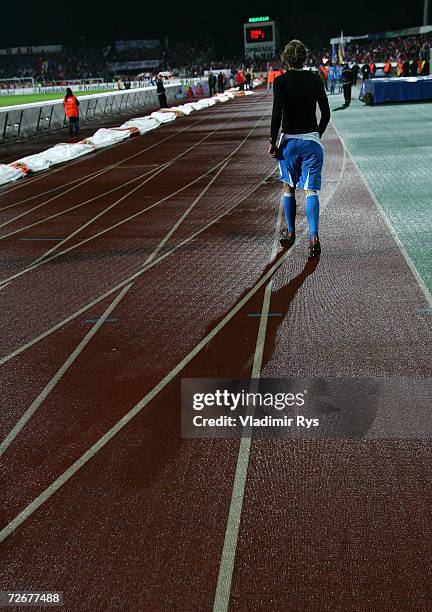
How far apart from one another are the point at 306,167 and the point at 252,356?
2.79m

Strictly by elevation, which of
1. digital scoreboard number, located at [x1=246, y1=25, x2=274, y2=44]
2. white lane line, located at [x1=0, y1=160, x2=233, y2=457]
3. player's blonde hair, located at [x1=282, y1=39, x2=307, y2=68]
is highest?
digital scoreboard number, located at [x1=246, y1=25, x2=274, y2=44]

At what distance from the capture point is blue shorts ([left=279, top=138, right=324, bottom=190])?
23.1 ft

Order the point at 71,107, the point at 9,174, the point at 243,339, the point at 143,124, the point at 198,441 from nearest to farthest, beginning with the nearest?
the point at 198,441, the point at 243,339, the point at 9,174, the point at 71,107, the point at 143,124

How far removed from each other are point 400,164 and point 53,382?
1033 centimetres

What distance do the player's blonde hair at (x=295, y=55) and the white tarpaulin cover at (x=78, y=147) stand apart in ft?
29.3

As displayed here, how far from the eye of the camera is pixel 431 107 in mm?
27172

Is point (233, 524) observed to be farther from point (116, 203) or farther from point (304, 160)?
point (116, 203)

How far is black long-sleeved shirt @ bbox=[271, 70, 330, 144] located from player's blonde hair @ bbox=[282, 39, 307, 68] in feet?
0.26

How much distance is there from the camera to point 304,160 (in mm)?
7102

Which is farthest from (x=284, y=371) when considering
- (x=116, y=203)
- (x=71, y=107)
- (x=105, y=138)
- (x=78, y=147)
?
(x=71, y=107)

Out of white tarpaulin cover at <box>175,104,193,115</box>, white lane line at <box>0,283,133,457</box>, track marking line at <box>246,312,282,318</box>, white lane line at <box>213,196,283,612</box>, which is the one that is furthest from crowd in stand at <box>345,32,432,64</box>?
white lane line at <box>213,196,283,612</box>

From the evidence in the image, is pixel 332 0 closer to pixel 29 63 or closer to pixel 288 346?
pixel 29 63

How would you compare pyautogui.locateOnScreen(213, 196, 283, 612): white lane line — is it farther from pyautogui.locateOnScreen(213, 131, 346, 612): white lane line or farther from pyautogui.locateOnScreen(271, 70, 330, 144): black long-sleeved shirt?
pyautogui.locateOnScreen(271, 70, 330, 144): black long-sleeved shirt

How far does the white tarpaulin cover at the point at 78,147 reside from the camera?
15.2 metres
